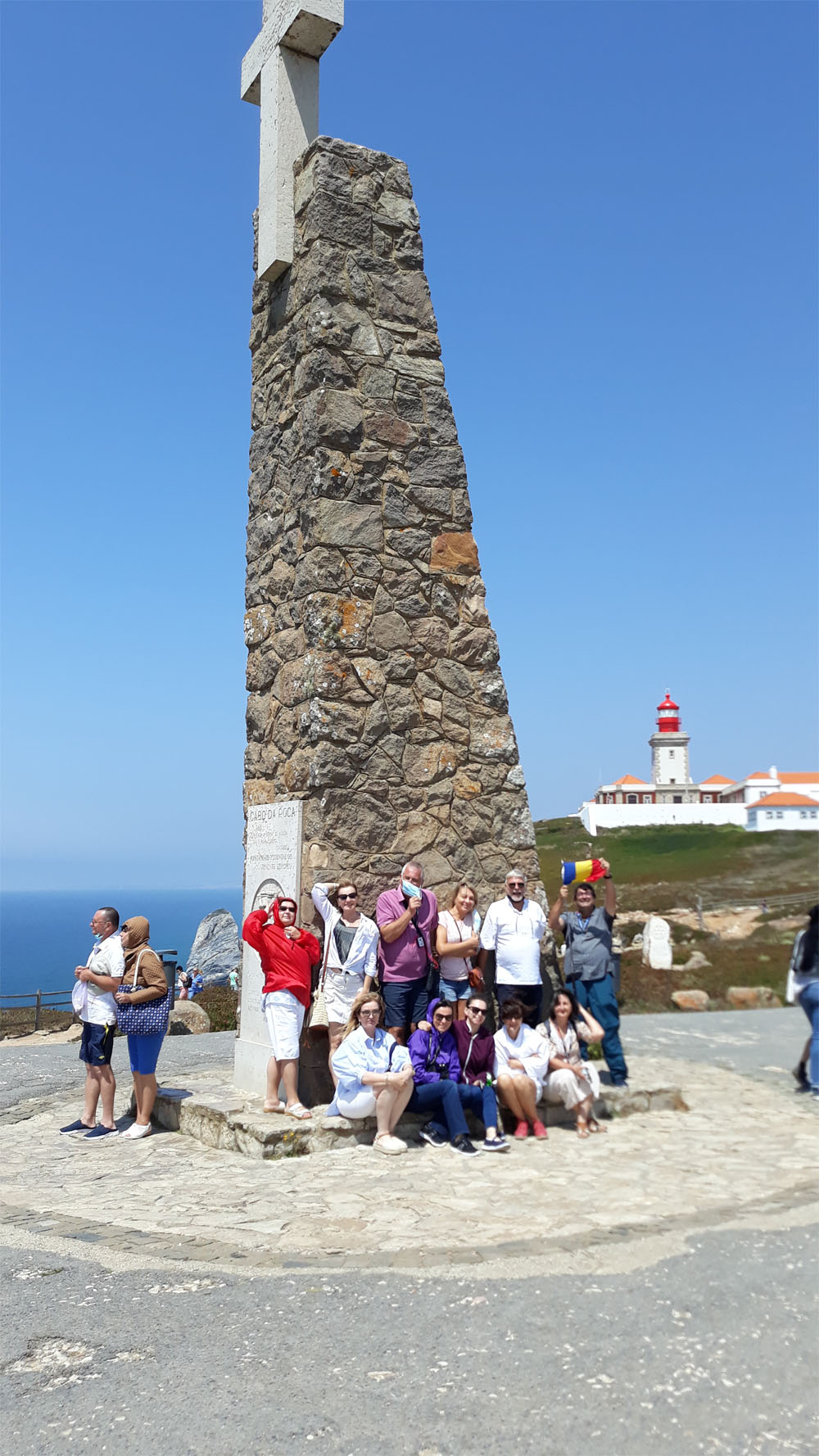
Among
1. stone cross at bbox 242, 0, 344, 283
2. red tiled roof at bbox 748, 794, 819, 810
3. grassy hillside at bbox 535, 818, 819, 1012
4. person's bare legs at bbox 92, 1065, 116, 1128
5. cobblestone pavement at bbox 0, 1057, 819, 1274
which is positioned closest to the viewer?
cobblestone pavement at bbox 0, 1057, 819, 1274

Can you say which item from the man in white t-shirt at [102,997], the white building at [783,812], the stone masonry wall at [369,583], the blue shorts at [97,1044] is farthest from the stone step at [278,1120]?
the white building at [783,812]

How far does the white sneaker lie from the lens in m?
6.06

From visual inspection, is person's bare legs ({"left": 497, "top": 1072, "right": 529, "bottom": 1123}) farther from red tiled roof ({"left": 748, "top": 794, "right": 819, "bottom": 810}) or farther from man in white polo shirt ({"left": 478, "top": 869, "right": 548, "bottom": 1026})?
red tiled roof ({"left": 748, "top": 794, "right": 819, "bottom": 810})

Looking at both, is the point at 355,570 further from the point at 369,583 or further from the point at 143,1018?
the point at 143,1018

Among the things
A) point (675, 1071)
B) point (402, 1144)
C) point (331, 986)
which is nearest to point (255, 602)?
point (331, 986)

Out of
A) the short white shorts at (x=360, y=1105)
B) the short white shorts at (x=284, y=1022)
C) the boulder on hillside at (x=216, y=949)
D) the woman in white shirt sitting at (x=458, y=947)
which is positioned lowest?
the boulder on hillside at (x=216, y=949)

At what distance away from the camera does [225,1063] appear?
9727 mm

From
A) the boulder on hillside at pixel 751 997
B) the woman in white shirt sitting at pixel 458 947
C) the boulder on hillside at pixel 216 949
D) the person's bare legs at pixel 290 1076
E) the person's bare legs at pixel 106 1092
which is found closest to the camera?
the person's bare legs at pixel 290 1076

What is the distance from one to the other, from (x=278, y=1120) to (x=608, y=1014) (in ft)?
7.94

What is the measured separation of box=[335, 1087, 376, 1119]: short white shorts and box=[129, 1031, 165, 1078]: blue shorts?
4.44 feet

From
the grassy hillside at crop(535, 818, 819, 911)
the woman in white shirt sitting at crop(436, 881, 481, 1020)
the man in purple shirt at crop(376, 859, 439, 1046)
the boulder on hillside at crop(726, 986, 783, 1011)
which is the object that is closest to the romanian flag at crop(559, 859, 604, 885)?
the woman in white shirt sitting at crop(436, 881, 481, 1020)

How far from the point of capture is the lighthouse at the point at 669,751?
208 feet

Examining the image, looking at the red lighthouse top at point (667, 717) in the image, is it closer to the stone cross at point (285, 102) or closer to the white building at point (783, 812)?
the white building at point (783, 812)

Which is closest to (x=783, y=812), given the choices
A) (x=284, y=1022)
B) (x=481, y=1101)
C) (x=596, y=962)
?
(x=596, y=962)
